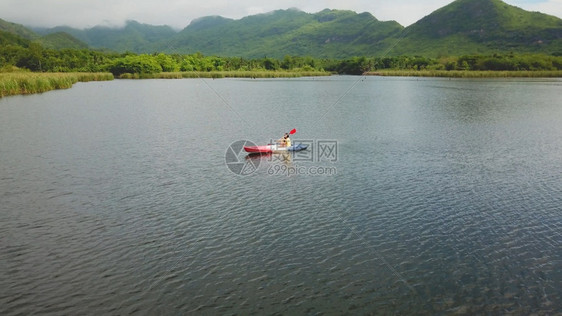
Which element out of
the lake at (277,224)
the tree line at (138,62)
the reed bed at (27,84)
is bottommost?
the lake at (277,224)

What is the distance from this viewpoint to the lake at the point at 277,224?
13.4 metres

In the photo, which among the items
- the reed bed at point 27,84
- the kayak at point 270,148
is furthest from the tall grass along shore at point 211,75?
the kayak at point 270,148

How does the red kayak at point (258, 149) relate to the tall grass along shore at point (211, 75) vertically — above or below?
below

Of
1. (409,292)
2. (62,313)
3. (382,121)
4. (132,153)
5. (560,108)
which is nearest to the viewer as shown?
(62,313)

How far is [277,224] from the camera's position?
1944 centimetres

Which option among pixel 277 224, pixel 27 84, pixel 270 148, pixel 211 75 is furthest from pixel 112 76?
pixel 277 224

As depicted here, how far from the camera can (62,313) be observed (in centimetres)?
1213

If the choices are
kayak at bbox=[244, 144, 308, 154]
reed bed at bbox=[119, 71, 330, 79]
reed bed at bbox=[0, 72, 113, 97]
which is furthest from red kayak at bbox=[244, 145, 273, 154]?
reed bed at bbox=[119, 71, 330, 79]

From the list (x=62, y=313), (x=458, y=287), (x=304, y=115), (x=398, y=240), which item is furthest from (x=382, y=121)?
(x=62, y=313)

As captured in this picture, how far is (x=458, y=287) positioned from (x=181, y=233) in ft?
38.6

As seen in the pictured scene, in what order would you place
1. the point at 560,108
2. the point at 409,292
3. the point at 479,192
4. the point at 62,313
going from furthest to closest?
the point at 560,108 → the point at 479,192 → the point at 409,292 → the point at 62,313

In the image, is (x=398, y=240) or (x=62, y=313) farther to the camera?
(x=398, y=240)

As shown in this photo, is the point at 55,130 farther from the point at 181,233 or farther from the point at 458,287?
the point at 458,287

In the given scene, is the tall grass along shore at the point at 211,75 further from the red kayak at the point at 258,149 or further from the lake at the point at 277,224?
the red kayak at the point at 258,149
